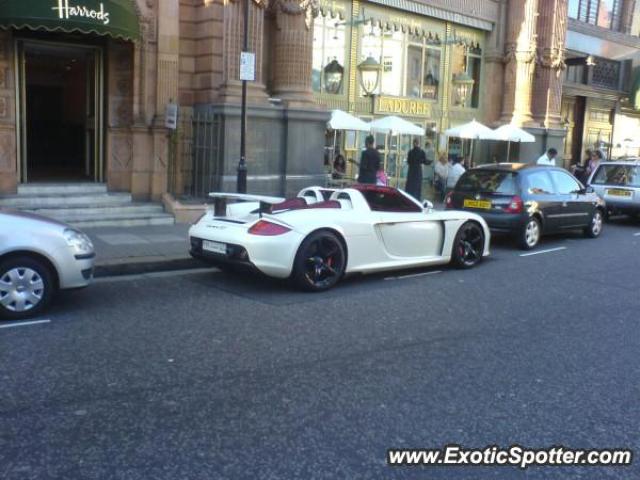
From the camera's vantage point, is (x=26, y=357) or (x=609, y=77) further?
(x=609, y=77)

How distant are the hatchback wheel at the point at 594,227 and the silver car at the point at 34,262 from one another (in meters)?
10.3

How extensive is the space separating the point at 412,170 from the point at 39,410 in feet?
44.6

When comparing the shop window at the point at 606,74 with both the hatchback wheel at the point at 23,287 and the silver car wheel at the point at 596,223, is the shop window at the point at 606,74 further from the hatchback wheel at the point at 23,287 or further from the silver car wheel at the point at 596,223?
the hatchback wheel at the point at 23,287

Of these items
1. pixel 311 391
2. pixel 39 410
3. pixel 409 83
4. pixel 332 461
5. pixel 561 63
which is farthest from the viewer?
pixel 561 63

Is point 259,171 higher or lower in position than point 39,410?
higher

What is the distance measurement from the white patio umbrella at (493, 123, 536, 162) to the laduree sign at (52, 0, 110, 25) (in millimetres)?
12078

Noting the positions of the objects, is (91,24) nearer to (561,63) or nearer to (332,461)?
(332,461)

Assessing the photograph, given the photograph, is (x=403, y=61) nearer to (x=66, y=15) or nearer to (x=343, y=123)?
(x=343, y=123)

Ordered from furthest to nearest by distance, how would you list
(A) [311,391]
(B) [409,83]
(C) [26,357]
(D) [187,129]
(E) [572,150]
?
(E) [572,150], (B) [409,83], (D) [187,129], (C) [26,357], (A) [311,391]

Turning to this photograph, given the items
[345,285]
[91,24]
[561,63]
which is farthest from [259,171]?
[561,63]

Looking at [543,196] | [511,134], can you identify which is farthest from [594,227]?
[511,134]

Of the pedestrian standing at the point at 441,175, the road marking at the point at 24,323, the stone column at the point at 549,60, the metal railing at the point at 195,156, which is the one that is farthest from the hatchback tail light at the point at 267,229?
the stone column at the point at 549,60

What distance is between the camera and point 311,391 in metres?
4.80

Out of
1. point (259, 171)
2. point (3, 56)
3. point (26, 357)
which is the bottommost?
point (26, 357)
